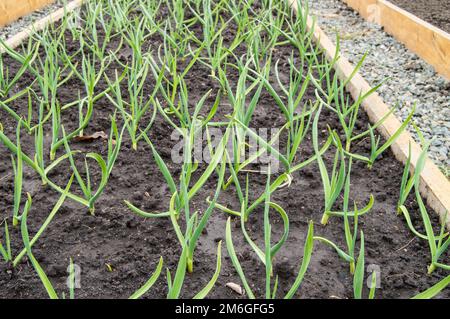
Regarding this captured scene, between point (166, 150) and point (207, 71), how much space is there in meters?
0.80

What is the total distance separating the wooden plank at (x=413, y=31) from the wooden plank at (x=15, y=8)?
2360 mm

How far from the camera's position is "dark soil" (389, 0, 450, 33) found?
358cm

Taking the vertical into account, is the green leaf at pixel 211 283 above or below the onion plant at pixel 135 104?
below

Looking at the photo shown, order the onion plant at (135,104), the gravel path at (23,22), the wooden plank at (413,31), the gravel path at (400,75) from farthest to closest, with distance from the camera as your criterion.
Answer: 1. the gravel path at (23,22)
2. the wooden plank at (413,31)
3. the gravel path at (400,75)
4. the onion plant at (135,104)

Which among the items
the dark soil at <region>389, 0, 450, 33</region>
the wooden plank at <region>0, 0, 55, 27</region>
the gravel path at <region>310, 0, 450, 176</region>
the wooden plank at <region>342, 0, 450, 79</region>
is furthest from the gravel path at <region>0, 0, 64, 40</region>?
the dark soil at <region>389, 0, 450, 33</region>

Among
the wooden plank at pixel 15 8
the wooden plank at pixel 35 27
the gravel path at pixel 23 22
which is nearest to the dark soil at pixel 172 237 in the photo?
the wooden plank at pixel 35 27

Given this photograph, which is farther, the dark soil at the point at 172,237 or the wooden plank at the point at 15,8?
the wooden plank at the point at 15,8

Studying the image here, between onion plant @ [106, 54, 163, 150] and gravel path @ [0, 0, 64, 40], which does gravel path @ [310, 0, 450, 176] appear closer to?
onion plant @ [106, 54, 163, 150]

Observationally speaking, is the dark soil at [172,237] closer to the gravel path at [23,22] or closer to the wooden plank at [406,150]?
the wooden plank at [406,150]

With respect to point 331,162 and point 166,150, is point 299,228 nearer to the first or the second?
point 331,162

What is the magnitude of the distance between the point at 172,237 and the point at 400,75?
6.22 ft

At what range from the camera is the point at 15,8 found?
3684mm

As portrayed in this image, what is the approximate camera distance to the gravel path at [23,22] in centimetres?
344
